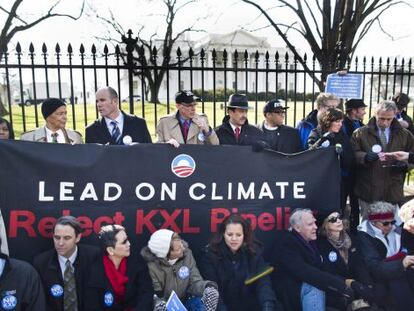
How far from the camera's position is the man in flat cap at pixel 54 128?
4250mm

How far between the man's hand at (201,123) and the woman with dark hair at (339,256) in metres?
1.59

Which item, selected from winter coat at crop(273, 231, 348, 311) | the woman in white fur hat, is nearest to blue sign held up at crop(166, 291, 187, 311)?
the woman in white fur hat

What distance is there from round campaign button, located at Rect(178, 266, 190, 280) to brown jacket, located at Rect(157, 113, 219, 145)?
61.1 inches

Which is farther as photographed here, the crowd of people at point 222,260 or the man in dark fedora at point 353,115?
the man in dark fedora at point 353,115

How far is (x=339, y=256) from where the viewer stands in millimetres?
4023

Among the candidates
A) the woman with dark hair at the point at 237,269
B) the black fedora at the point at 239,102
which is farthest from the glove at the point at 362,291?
the black fedora at the point at 239,102

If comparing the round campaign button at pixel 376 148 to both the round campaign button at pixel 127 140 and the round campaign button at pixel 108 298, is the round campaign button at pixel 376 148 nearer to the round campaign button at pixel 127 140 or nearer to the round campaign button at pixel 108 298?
the round campaign button at pixel 127 140

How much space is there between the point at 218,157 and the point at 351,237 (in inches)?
61.0

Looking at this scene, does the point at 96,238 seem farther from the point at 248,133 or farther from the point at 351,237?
the point at 351,237

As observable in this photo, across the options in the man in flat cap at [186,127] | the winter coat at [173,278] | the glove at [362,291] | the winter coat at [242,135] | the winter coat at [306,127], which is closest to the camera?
the winter coat at [173,278]

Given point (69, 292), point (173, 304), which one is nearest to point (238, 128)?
point (173, 304)

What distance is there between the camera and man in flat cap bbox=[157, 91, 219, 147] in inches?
185

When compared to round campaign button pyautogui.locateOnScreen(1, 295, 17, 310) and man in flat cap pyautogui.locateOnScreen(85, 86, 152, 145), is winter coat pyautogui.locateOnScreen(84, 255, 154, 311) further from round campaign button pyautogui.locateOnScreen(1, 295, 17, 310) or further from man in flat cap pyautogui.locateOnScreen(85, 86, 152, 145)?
man in flat cap pyautogui.locateOnScreen(85, 86, 152, 145)

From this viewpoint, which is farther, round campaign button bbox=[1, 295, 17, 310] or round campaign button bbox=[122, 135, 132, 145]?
round campaign button bbox=[122, 135, 132, 145]
